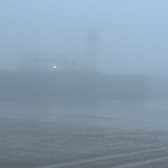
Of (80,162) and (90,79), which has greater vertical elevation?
(90,79)

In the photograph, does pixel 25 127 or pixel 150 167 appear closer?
pixel 150 167

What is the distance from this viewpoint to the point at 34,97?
91.5 metres

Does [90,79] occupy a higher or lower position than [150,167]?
higher

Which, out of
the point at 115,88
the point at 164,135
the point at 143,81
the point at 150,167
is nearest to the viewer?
the point at 150,167

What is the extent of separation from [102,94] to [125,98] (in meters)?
4.42

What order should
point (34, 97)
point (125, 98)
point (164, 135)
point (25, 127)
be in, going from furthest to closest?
point (125, 98) → point (34, 97) → point (25, 127) → point (164, 135)

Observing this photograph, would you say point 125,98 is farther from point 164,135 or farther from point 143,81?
point 164,135

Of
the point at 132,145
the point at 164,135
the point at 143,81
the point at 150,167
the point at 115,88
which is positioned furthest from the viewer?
the point at 143,81

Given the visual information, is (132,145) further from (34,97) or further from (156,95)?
(156,95)

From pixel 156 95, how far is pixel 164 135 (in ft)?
249

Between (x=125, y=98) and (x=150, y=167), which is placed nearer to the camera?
(x=150, y=167)

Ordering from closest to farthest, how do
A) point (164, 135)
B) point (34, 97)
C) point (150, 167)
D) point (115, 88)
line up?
point (150, 167), point (164, 135), point (34, 97), point (115, 88)

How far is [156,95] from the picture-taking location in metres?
113

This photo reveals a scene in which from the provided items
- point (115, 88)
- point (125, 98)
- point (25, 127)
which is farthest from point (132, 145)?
point (115, 88)
